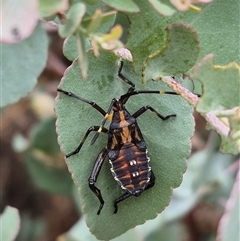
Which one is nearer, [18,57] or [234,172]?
[18,57]

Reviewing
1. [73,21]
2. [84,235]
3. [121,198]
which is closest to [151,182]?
[121,198]

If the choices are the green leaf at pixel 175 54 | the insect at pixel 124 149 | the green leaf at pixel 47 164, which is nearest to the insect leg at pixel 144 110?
the insect at pixel 124 149

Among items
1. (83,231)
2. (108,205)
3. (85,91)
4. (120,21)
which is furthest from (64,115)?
(83,231)

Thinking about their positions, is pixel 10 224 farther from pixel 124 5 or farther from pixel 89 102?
pixel 124 5

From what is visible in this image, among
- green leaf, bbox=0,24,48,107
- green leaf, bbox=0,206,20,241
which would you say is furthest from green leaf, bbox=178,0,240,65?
green leaf, bbox=0,206,20,241

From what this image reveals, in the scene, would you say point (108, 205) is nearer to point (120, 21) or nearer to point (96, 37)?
point (96, 37)

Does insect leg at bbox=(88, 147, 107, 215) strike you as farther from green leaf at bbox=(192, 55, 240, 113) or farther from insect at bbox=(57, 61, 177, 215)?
green leaf at bbox=(192, 55, 240, 113)

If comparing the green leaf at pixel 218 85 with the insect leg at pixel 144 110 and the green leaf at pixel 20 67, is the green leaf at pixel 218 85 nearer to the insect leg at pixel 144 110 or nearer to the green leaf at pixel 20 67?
the insect leg at pixel 144 110
